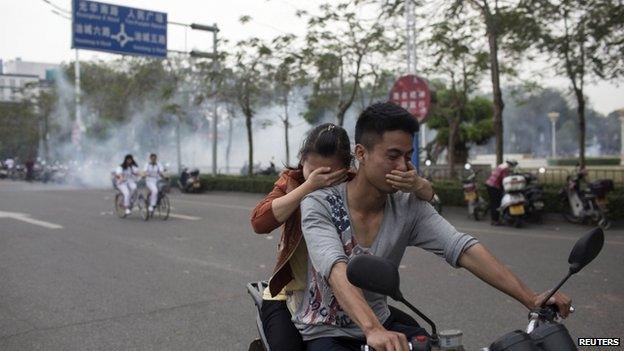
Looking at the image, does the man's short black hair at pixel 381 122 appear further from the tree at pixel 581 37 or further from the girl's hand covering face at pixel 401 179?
the tree at pixel 581 37

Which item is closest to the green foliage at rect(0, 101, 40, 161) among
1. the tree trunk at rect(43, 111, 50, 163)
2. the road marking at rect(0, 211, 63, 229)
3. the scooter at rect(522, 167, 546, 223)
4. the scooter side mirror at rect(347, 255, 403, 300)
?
the tree trunk at rect(43, 111, 50, 163)

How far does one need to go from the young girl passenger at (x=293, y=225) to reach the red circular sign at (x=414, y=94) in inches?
419

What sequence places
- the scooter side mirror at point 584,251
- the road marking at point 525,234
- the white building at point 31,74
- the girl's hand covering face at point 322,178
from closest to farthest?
1. the scooter side mirror at point 584,251
2. the girl's hand covering face at point 322,178
3. the road marking at point 525,234
4. the white building at point 31,74

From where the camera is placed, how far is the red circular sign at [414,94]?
1281cm

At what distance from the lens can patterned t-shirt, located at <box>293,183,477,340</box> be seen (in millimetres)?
2029

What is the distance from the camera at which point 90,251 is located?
849 cm

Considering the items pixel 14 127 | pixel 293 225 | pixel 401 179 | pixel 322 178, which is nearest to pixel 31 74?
pixel 14 127

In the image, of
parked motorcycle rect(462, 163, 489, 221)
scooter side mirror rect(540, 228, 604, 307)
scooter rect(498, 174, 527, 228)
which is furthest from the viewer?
parked motorcycle rect(462, 163, 489, 221)

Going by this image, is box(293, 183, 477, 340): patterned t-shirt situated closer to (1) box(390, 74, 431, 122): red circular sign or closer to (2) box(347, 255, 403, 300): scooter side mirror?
(2) box(347, 255, 403, 300): scooter side mirror

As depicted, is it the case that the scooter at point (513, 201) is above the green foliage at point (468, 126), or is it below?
below

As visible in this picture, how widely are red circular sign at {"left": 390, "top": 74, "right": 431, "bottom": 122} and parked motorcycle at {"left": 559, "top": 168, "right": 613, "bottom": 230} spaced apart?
10.7 feet

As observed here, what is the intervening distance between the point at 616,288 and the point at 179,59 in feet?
85.7

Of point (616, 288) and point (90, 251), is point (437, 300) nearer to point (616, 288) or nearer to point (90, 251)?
point (616, 288)

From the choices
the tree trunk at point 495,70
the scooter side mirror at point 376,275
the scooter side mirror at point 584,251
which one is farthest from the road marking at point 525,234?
the scooter side mirror at point 376,275
